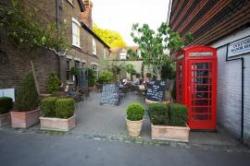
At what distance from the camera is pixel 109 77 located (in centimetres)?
1941

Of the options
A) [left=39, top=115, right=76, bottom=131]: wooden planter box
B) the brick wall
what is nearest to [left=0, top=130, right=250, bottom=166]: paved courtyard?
[left=39, top=115, right=76, bottom=131]: wooden planter box

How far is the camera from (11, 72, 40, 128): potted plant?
6309 mm

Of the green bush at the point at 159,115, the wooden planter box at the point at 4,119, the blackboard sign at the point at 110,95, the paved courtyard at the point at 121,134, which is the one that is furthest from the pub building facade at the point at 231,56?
the wooden planter box at the point at 4,119

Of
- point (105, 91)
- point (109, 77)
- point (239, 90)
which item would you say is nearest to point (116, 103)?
A: point (105, 91)

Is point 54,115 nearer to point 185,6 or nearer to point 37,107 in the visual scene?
point 37,107

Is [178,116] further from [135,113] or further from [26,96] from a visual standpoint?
[26,96]

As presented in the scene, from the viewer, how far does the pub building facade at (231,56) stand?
17.0 ft

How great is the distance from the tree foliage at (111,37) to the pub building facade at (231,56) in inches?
1547

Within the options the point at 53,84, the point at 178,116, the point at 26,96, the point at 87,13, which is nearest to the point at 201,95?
the point at 178,116

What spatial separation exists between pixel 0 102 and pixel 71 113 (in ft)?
7.86

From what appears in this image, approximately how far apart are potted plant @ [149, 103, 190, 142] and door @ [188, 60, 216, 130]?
937 mm

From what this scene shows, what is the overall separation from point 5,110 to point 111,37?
43196mm

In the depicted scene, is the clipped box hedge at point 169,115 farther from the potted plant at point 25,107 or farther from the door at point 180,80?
the potted plant at point 25,107

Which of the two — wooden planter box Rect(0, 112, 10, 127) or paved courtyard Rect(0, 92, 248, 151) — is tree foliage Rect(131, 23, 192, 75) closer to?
paved courtyard Rect(0, 92, 248, 151)
